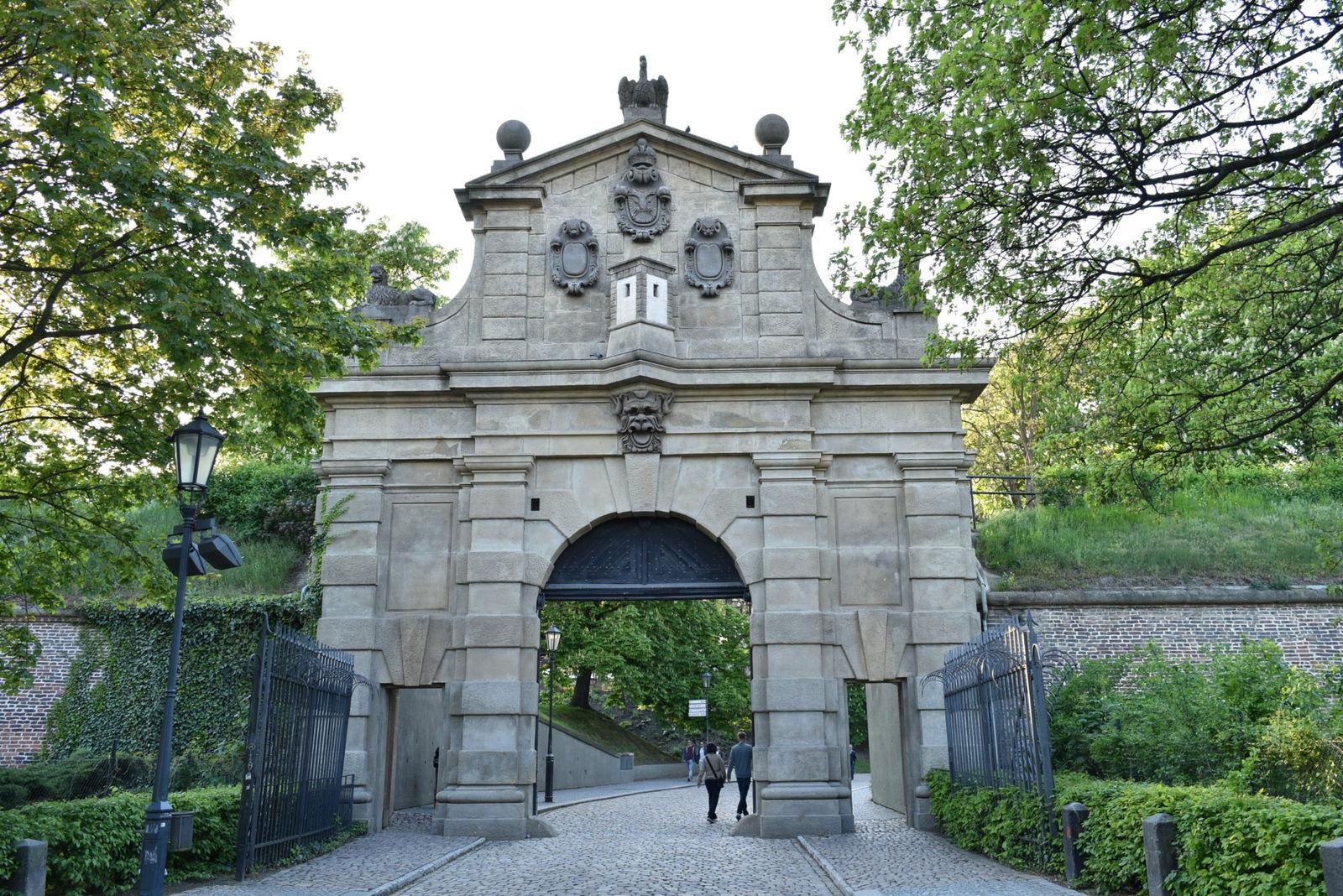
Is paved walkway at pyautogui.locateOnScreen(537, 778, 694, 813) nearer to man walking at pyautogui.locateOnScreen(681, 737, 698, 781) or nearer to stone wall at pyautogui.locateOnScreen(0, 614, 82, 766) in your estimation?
man walking at pyautogui.locateOnScreen(681, 737, 698, 781)

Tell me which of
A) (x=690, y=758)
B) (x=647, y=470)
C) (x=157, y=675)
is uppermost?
(x=647, y=470)

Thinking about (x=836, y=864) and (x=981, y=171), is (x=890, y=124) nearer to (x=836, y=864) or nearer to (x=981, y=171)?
(x=981, y=171)

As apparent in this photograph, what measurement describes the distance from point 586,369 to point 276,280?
6122 millimetres

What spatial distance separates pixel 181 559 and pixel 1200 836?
803 centimetres

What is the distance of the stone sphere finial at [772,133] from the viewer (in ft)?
58.6

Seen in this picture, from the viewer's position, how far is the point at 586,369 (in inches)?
648

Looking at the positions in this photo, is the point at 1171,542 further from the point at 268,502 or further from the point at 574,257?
the point at 268,502

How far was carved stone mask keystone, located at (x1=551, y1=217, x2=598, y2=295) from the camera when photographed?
1712 cm

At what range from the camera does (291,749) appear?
12.0 meters

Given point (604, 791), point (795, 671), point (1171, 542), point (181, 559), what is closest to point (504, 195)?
point (795, 671)

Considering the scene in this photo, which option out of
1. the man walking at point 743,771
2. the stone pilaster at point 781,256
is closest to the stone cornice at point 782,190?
the stone pilaster at point 781,256

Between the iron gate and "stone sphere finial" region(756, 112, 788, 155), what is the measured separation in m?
10.5

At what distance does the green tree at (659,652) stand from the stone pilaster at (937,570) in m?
13.9

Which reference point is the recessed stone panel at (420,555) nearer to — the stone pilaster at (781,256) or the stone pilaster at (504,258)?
the stone pilaster at (504,258)
